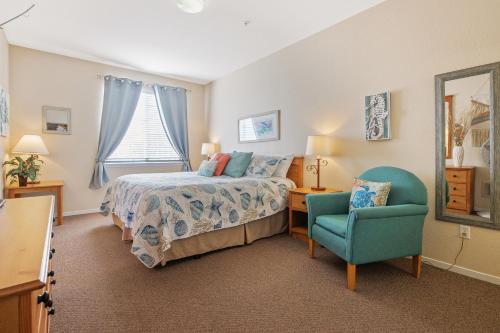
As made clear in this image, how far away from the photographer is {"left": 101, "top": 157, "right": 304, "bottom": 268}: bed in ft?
7.49

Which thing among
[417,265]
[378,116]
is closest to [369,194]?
[417,265]

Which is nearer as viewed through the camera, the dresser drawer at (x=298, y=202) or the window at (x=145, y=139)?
the dresser drawer at (x=298, y=202)

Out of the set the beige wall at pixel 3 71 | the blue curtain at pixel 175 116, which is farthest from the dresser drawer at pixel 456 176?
the beige wall at pixel 3 71

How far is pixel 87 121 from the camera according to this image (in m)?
4.35

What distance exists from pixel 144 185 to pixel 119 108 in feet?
8.43

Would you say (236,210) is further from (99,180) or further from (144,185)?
(99,180)

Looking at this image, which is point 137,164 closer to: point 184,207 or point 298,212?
point 184,207

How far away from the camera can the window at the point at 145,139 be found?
4.79 meters

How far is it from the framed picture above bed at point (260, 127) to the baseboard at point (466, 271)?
240 centimetres

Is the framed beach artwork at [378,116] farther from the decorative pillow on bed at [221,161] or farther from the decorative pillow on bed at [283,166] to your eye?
the decorative pillow on bed at [221,161]

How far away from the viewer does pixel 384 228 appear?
1955mm

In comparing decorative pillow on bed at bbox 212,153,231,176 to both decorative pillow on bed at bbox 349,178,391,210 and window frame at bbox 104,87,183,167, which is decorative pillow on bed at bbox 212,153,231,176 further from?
decorative pillow on bed at bbox 349,178,391,210

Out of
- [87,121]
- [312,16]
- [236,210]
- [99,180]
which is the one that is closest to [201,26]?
[312,16]

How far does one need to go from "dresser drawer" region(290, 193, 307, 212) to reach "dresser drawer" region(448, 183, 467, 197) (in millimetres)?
1356
